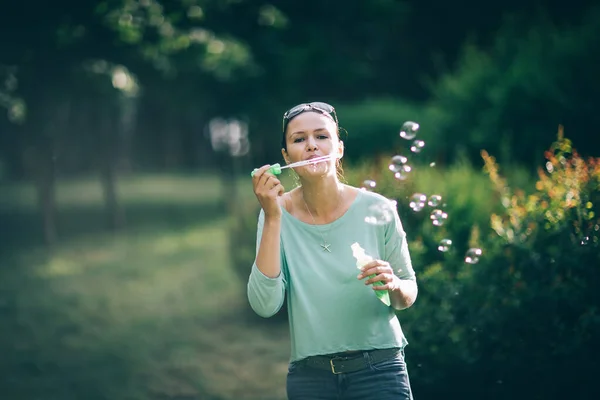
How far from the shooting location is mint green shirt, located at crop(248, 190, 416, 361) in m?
2.76

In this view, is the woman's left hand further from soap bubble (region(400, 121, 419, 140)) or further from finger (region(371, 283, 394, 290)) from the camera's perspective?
soap bubble (region(400, 121, 419, 140))

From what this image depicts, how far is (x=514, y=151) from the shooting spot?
32.3 feet

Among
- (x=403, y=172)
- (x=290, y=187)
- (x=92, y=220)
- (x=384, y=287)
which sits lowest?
(x=384, y=287)

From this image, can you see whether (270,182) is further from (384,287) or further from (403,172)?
(403,172)

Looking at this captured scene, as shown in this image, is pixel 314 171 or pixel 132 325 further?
pixel 132 325

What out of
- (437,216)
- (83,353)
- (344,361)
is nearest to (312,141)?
(344,361)

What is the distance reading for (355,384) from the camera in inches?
108

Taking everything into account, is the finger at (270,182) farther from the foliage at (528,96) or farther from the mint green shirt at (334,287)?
the foliage at (528,96)

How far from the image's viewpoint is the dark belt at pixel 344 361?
2766 mm

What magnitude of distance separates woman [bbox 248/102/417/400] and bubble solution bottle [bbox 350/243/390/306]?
29mm

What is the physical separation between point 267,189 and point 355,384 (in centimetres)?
75

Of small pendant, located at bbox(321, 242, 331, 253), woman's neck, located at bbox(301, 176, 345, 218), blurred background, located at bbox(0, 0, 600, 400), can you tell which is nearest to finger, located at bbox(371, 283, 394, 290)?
small pendant, located at bbox(321, 242, 331, 253)

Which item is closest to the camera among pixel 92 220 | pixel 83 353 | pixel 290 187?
pixel 83 353

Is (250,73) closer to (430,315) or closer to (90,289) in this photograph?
(90,289)
